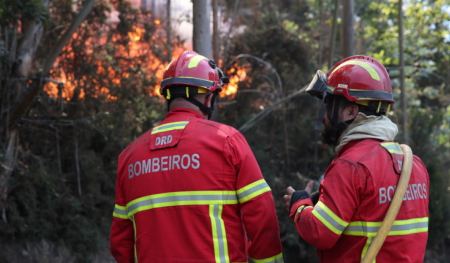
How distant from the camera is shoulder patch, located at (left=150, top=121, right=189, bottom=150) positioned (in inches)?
128

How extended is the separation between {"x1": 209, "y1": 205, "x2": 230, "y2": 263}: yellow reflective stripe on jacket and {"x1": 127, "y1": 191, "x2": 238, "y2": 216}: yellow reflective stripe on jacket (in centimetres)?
4

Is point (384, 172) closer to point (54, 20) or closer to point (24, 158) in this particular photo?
point (24, 158)

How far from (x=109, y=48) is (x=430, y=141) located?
23.1 ft

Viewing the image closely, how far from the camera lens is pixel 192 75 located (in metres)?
3.39

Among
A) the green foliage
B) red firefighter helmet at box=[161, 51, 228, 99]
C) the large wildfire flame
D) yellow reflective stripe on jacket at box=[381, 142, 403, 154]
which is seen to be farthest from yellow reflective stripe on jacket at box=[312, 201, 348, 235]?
the large wildfire flame

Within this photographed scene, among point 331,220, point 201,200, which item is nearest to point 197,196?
point 201,200

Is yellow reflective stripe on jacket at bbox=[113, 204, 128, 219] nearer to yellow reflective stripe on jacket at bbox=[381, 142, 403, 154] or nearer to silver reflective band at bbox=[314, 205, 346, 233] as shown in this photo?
silver reflective band at bbox=[314, 205, 346, 233]

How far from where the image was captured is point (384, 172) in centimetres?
304

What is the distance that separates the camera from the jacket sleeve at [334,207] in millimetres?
2945

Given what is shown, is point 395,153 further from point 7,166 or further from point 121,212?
point 7,166

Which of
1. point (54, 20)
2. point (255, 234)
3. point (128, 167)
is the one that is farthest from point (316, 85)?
point (54, 20)

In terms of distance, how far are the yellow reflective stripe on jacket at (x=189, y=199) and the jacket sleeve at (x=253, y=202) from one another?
0.24 ft

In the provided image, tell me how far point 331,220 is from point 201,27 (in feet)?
11.5

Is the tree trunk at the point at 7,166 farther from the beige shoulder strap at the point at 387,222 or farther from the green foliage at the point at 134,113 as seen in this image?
the beige shoulder strap at the point at 387,222
